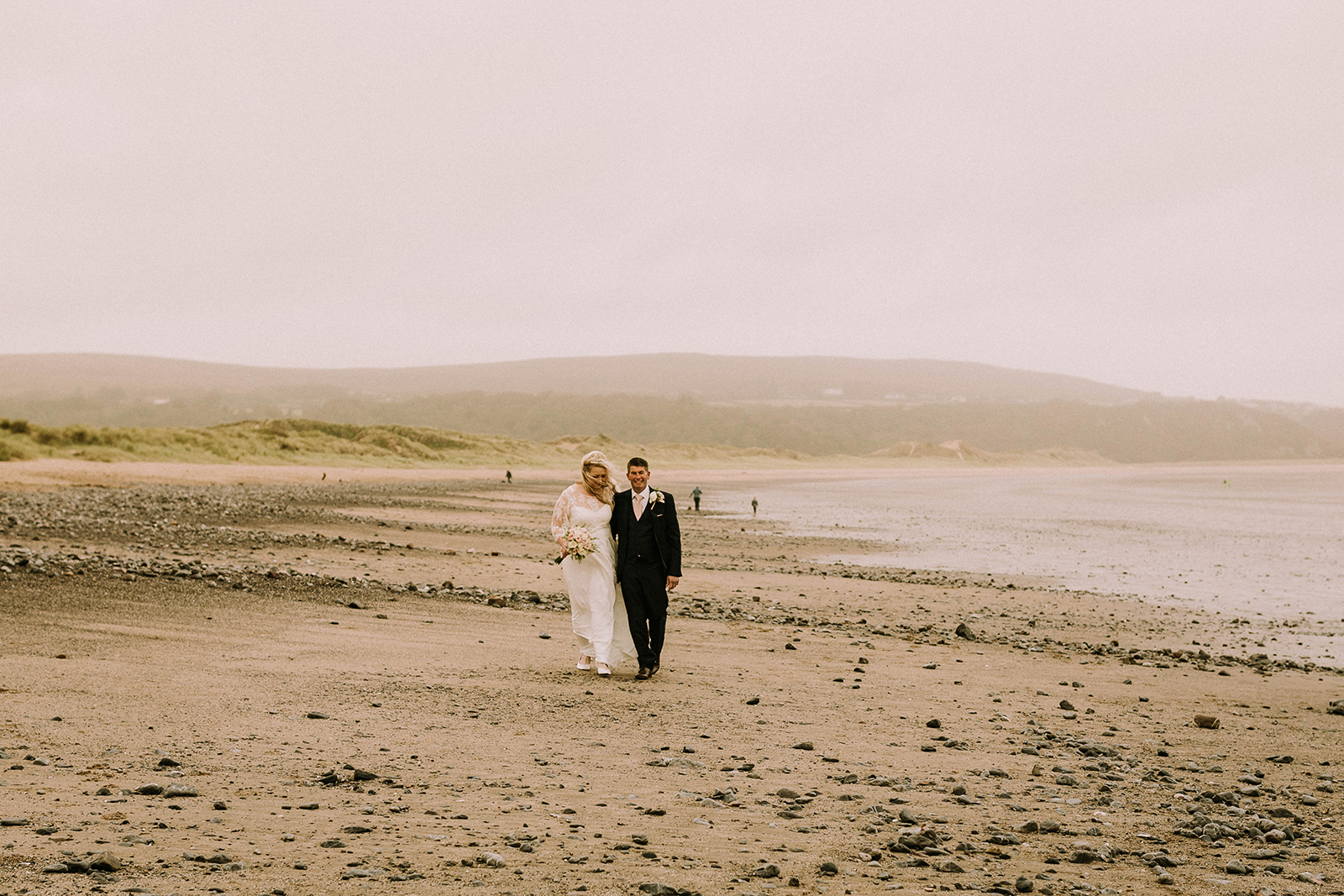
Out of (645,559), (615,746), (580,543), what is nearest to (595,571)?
(580,543)

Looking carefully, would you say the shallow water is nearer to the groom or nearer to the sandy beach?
the sandy beach

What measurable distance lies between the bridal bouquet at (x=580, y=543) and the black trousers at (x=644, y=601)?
0.44m

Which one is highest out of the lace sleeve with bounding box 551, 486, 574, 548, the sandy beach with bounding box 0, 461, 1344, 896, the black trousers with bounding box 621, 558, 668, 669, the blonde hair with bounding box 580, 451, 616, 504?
the blonde hair with bounding box 580, 451, 616, 504

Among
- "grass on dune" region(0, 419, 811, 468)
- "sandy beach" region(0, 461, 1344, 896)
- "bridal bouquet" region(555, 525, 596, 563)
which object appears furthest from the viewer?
"grass on dune" region(0, 419, 811, 468)

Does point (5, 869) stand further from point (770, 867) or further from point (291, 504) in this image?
point (291, 504)

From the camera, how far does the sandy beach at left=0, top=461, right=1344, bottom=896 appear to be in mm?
Answer: 5117

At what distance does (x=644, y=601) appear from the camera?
395 inches

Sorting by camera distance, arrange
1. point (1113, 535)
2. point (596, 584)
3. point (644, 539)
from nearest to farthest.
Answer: point (644, 539) → point (596, 584) → point (1113, 535)

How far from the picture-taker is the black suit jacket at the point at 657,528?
991cm

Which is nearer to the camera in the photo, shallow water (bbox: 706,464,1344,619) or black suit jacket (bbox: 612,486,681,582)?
black suit jacket (bbox: 612,486,681,582)

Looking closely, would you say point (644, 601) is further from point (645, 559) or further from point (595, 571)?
point (595, 571)

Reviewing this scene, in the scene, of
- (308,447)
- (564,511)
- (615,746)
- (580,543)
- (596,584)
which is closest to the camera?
(615,746)

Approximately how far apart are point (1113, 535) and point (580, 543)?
28.9 metres

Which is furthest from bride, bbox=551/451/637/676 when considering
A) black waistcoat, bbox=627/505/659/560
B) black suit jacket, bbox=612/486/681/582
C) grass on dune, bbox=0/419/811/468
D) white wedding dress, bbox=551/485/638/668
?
grass on dune, bbox=0/419/811/468
